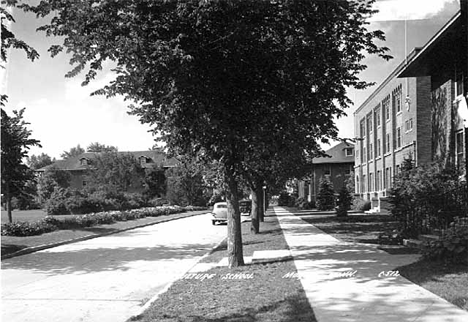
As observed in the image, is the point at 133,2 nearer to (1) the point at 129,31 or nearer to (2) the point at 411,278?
(1) the point at 129,31

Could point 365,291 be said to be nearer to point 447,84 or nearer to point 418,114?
point 447,84

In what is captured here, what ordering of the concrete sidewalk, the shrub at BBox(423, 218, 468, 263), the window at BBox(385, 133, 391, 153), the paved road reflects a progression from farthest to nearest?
the window at BBox(385, 133, 391, 153), the shrub at BBox(423, 218, 468, 263), the paved road, the concrete sidewalk

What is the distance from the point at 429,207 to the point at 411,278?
5726mm

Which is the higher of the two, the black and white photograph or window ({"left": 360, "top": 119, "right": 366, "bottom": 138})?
window ({"left": 360, "top": 119, "right": 366, "bottom": 138})

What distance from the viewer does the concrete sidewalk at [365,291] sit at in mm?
6105

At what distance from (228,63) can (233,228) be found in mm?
3577

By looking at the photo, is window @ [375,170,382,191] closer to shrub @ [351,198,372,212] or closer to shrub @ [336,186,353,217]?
shrub @ [351,198,372,212]

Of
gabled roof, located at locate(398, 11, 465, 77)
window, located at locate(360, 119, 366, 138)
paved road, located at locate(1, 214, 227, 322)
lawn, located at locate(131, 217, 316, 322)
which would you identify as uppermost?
window, located at locate(360, 119, 366, 138)

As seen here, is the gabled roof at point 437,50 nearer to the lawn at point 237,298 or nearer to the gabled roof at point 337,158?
the lawn at point 237,298

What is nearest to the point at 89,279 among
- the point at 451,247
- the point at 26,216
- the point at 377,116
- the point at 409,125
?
the point at 451,247

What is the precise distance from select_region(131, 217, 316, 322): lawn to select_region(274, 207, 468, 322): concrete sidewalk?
0.89 feet

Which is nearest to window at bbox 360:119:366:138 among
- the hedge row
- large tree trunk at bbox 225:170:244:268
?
the hedge row

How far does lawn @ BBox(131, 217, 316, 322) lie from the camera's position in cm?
634

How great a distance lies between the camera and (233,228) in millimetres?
10695
